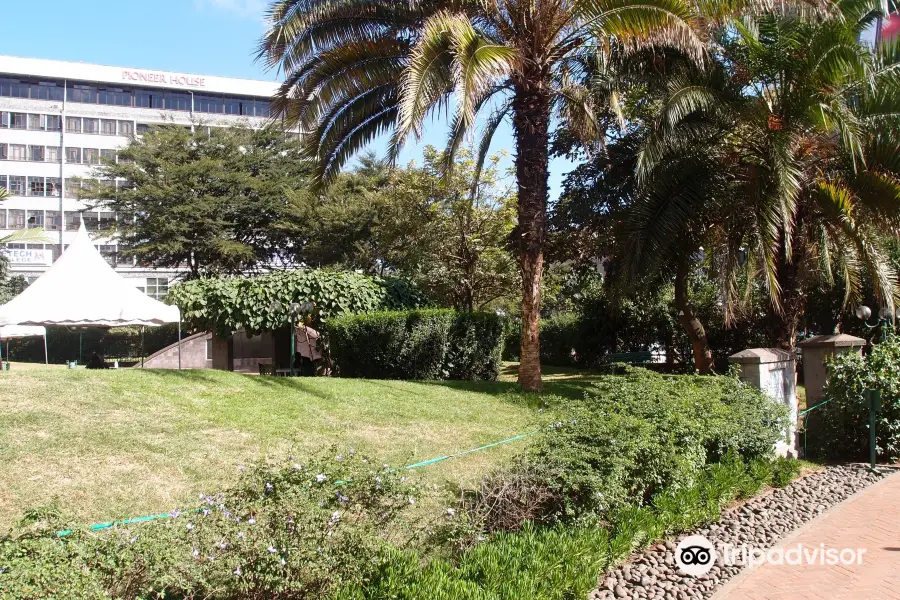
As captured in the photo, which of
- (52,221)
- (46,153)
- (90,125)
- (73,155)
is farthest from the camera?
(90,125)

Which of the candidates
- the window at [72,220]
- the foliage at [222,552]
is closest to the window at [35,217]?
the window at [72,220]

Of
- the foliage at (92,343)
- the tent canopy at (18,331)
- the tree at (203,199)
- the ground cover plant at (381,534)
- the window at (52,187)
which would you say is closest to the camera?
the ground cover plant at (381,534)

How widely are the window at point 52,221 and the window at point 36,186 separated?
1.58 meters

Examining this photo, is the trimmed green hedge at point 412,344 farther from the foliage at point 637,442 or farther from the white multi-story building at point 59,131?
the white multi-story building at point 59,131

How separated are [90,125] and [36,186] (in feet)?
20.1

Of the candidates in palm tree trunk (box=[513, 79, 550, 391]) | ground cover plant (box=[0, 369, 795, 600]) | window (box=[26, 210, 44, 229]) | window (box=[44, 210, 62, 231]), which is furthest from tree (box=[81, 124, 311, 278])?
ground cover plant (box=[0, 369, 795, 600])

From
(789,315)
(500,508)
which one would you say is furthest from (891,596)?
(789,315)

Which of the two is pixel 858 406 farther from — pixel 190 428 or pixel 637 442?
pixel 190 428

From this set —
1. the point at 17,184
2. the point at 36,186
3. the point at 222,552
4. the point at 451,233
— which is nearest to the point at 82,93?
the point at 36,186

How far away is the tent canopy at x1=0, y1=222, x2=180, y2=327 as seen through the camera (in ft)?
42.3

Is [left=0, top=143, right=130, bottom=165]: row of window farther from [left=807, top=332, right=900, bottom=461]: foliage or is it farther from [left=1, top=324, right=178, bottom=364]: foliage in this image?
[left=807, top=332, right=900, bottom=461]: foliage

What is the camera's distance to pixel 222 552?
377 centimetres

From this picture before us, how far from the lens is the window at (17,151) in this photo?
52438 mm

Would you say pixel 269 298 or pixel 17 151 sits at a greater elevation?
pixel 17 151
